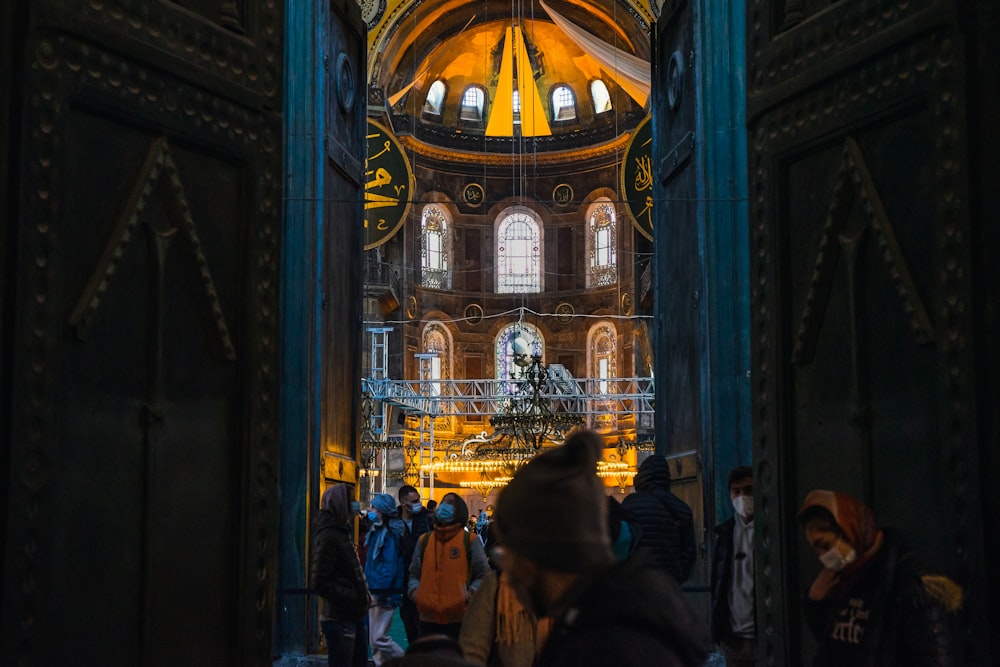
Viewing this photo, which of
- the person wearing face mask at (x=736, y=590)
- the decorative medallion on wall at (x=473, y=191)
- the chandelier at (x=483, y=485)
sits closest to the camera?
the person wearing face mask at (x=736, y=590)

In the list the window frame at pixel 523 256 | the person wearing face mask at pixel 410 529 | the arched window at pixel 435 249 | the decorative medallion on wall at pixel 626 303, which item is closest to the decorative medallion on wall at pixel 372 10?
the arched window at pixel 435 249

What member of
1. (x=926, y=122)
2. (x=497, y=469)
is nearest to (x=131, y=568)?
(x=926, y=122)

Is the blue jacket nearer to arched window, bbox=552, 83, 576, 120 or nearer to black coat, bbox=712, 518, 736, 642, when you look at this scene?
black coat, bbox=712, 518, 736, 642

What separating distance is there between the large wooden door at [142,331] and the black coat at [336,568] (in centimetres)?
245

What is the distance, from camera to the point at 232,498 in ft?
15.3

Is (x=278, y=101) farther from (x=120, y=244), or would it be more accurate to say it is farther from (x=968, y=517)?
(x=968, y=517)

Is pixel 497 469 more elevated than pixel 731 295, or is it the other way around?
pixel 731 295

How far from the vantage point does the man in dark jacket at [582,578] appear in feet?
6.49

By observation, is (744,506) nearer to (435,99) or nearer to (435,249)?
Answer: (435,99)

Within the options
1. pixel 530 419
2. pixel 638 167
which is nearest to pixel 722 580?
pixel 638 167

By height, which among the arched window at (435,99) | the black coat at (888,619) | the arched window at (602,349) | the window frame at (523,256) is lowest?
the black coat at (888,619)

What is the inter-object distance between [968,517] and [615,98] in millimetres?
32332

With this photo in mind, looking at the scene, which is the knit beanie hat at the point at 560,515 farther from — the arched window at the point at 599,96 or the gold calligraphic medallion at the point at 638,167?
the arched window at the point at 599,96

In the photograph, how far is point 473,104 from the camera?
37.3 metres
